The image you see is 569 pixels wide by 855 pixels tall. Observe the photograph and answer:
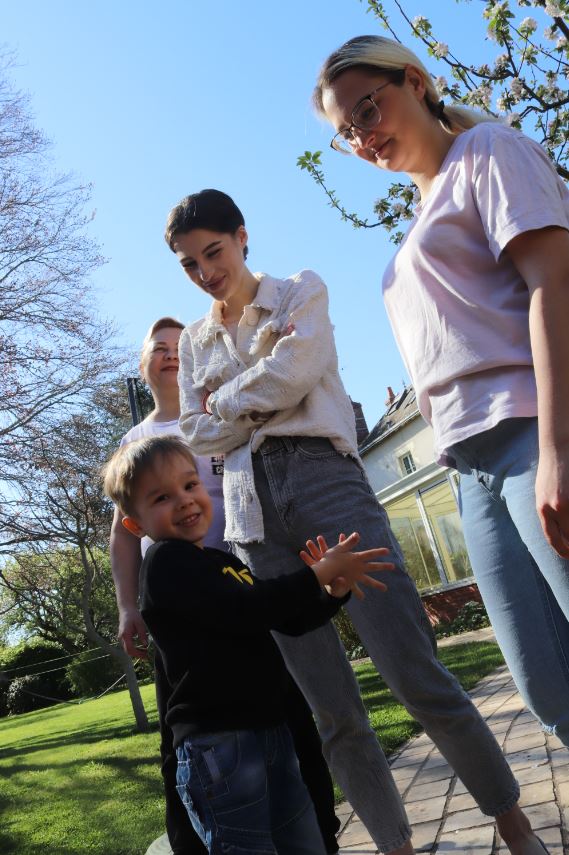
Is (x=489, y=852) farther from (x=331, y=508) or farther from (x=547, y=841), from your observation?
(x=331, y=508)

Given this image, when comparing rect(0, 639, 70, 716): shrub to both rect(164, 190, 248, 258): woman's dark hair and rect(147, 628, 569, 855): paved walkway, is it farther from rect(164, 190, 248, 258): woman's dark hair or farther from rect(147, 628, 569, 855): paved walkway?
rect(164, 190, 248, 258): woman's dark hair

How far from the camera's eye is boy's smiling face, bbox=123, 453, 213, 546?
235 cm

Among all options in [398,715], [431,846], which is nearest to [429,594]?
[398,715]

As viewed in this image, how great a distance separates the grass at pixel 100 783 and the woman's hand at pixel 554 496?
3967 millimetres

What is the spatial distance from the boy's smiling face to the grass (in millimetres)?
3118

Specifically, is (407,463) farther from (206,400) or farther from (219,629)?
(219,629)

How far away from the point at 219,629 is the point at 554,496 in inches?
37.0

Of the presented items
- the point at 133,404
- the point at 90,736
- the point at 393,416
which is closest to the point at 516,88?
the point at 133,404

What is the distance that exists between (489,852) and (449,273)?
1.94 meters

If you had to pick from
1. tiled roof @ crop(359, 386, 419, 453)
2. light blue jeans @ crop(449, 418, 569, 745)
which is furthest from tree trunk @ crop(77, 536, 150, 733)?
tiled roof @ crop(359, 386, 419, 453)

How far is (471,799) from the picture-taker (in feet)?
11.4

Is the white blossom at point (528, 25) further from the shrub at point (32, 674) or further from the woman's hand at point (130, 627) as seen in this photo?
the shrub at point (32, 674)

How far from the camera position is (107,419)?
14391 millimetres

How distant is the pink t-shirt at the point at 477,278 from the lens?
171cm
